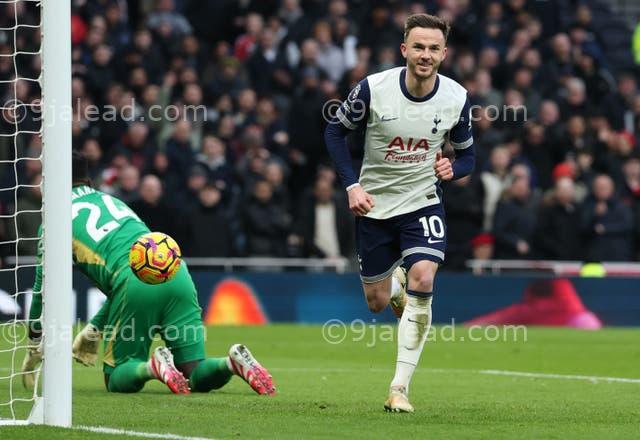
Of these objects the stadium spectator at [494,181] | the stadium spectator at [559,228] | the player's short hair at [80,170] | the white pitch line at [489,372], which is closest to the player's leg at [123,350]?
the player's short hair at [80,170]

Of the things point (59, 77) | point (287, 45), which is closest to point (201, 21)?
point (287, 45)

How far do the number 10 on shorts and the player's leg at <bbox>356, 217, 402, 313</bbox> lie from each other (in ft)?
1.18

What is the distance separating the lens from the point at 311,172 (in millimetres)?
19328

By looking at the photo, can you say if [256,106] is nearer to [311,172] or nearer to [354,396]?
[311,172]

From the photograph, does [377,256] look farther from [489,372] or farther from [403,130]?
[489,372]

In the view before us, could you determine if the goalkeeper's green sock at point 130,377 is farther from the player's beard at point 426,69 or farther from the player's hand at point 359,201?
the player's beard at point 426,69

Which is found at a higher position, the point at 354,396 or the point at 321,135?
the point at 321,135

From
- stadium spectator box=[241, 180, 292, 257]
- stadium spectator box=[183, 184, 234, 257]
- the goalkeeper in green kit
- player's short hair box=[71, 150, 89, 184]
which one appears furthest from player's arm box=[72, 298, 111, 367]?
stadium spectator box=[241, 180, 292, 257]

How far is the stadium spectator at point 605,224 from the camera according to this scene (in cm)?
1848

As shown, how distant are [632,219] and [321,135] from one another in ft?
14.6

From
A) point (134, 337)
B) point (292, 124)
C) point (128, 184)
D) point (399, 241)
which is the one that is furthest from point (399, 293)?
point (292, 124)

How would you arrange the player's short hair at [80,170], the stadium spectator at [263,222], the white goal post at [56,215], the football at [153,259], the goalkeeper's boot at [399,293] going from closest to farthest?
the white goal post at [56,215]
the football at [153,259]
the goalkeeper's boot at [399,293]
the player's short hair at [80,170]
the stadium spectator at [263,222]

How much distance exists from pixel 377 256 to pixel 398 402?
140 centimetres

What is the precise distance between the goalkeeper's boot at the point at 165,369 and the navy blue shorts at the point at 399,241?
143cm
